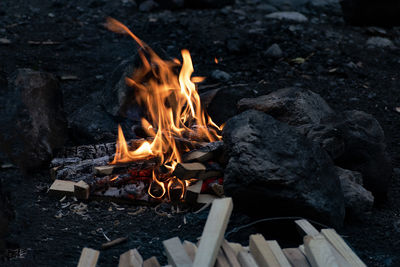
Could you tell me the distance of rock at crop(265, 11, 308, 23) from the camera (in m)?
8.30

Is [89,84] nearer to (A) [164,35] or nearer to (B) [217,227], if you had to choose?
(A) [164,35]

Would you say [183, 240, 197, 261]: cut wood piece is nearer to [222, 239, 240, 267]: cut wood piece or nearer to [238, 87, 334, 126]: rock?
[222, 239, 240, 267]: cut wood piece

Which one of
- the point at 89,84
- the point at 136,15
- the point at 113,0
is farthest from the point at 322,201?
the point at 113,0

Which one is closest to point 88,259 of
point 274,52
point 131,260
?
point 131,260

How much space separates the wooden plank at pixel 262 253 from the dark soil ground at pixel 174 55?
2.32ft

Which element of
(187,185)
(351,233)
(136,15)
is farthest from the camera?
(136,15)

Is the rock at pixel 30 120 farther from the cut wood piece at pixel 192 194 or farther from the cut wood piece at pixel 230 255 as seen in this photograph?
the cut wood piece at pixel 230 255

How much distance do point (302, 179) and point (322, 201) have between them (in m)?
0.19

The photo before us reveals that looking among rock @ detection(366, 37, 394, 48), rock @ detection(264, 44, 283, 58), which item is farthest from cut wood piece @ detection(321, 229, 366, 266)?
rock @ detection(366, 37, 394, 48)

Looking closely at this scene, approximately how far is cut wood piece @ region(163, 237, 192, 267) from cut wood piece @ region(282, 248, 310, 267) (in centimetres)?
53

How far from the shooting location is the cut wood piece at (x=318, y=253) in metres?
2.25

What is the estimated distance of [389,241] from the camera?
10.5 feet

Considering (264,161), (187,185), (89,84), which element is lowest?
(89,84)

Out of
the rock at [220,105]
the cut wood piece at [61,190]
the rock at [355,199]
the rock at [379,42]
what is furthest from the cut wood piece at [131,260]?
the rock at [379,42]
